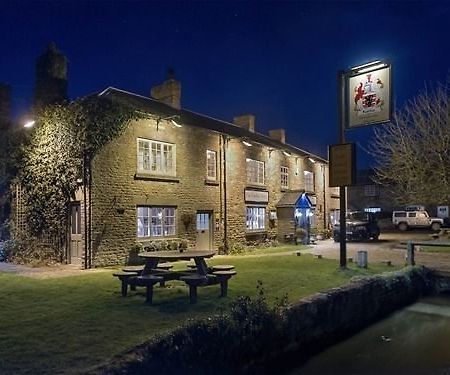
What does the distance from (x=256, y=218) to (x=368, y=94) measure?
10.6m

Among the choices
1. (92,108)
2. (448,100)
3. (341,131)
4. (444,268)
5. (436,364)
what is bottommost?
(436,364)

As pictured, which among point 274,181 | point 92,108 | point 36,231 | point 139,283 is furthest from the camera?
point 274,181

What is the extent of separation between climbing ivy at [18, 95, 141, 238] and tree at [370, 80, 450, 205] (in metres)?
12.7

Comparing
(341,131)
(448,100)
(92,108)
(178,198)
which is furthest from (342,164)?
(448,100)

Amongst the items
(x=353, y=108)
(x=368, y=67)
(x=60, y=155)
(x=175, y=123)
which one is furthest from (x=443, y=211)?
(x=60, y=155)

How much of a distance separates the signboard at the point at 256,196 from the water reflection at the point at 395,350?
11.2m

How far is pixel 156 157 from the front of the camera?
1642 centimetres

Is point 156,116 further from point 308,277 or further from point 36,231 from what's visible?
point 308,277

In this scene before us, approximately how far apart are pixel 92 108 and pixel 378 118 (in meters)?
8.93

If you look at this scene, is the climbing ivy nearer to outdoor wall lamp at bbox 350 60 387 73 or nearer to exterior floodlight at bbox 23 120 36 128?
exterior floodlight at bbox 23 120 36 128

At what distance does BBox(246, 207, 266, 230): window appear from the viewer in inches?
847

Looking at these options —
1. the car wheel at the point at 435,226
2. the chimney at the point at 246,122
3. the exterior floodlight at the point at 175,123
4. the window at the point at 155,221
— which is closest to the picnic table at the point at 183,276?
the window at the point at 155,221

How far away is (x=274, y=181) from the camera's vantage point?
23.7m

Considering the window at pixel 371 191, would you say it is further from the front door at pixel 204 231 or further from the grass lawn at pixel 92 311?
the grass lawn at pixel 92 311
